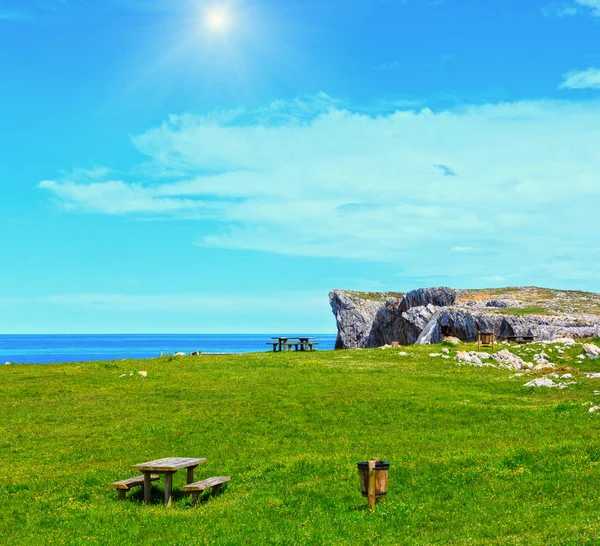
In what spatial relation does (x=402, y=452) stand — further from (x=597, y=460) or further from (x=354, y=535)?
(x=354, y=535)

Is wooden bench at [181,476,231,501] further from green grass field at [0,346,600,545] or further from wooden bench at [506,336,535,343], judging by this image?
wooden bench at [506,336,535,343]

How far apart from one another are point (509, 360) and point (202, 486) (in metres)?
37.6

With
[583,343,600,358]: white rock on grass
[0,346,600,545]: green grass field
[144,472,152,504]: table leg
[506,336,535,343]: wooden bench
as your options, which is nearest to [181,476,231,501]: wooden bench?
[0,346,600,545]: green grass field

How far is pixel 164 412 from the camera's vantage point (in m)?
31.4

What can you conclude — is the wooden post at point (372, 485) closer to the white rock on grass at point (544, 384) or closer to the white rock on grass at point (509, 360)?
the white rock on grass at point (544, 384)

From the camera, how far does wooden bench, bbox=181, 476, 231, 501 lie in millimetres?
17469

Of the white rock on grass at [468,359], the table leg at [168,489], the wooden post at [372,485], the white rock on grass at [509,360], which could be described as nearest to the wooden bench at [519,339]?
the white rock on grass at [509,360]

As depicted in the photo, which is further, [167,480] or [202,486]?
[167,480]

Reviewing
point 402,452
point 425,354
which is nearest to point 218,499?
point 402,452

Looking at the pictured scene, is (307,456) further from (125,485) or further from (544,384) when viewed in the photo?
(544,384)

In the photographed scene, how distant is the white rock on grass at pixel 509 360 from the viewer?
156ft

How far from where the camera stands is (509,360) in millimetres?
49594

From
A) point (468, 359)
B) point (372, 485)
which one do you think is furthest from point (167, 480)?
point (468, 359)

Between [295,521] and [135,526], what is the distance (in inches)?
161
